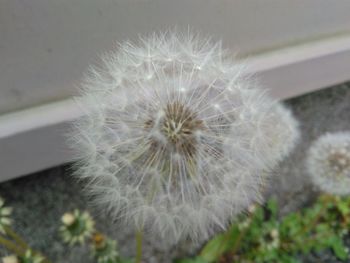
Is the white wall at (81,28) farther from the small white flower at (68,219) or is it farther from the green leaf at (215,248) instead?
the green leaf at (215,248)

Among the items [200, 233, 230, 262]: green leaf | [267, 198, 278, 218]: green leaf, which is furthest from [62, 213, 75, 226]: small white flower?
[267, 198, 278, 218]: green leaf

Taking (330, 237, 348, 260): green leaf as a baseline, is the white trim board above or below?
above

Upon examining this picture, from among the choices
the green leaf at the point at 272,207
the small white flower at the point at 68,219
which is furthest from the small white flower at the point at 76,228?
the green leaf at the point at 272,207

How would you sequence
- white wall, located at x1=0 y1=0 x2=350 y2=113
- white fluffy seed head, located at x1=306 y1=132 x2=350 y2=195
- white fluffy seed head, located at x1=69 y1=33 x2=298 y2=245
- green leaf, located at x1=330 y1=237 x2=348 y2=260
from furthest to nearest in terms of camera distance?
green leaf, located at x1=330 y1=237 x2=348 y2=260 < white fluffy seed head, located at x1=306 y1=132 x2=350 y2=195 < white wall, located at x1=0 y1=0 x2=350 y2=113 < white fluffy seed head, located at x1=69 y1=33 x2=298 y2=245

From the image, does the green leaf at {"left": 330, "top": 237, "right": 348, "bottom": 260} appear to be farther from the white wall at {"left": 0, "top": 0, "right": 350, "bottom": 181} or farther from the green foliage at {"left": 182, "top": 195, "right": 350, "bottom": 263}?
the white wall at {"left": 0, "top": 0, "right": 350, "bottom": 181}

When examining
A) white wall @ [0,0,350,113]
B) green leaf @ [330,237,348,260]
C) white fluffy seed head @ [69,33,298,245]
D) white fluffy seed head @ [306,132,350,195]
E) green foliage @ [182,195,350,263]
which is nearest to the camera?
white fluffy seed head @ [69,33,298,245]

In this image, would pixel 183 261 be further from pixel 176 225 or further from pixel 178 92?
pixel 178 92
